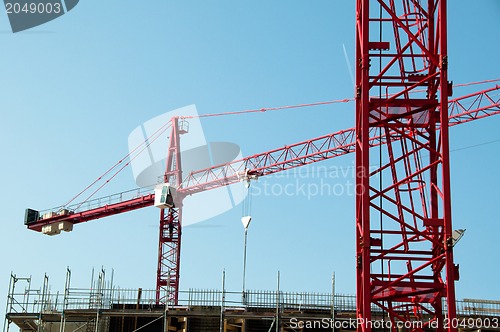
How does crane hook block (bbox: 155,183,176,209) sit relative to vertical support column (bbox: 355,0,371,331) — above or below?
above

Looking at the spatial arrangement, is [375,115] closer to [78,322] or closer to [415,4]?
[415,4]

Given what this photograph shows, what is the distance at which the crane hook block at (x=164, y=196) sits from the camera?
66.1 meters

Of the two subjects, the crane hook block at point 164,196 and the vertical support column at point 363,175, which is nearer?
the vertical support column at point 363,175

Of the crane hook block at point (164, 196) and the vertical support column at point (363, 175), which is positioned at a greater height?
the crane hook block at point (164, 196)

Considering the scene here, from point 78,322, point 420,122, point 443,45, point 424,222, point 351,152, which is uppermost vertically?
point 351,152

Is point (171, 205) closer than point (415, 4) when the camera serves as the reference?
No

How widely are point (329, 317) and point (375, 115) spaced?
911 cm

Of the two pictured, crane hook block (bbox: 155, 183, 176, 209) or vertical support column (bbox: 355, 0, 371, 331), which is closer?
vertical support column (bbox: 355, 0, 371, 331)

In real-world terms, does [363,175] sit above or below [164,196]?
below

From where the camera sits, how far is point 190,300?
31703 mm

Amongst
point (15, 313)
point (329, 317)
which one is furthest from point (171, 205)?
point (329, 317)

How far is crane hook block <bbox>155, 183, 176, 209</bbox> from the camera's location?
217ft

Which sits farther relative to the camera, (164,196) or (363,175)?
(164,196)

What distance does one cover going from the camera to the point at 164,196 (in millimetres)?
66188
